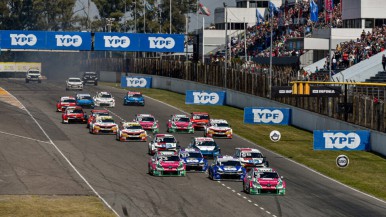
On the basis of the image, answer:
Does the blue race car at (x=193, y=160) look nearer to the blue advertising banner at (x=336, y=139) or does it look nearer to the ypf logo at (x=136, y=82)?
the blue advertising banner at (x=336, y=139)

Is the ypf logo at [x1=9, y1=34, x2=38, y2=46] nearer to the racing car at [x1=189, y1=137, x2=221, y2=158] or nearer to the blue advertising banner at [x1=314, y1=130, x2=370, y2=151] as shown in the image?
the racing car at [x1=189, y1=137, x2=221, y2=158]

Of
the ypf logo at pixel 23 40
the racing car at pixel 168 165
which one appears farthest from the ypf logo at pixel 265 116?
the ypf logo at pixel 23 40

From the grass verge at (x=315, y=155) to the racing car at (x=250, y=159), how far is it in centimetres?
394

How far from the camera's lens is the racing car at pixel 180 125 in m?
70.6

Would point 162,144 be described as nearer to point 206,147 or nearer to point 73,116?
point 206,147

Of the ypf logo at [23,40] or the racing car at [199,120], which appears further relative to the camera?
the ypf logo at [23,40]

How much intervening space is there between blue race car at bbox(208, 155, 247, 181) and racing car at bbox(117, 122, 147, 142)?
54.3 ft

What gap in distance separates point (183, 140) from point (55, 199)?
2397 centimetres

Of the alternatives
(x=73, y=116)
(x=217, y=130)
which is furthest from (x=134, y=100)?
(x=217, y=130)

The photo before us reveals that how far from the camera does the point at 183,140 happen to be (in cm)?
6650

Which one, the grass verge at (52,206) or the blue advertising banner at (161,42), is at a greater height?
the blue advertising banner at (161,42)

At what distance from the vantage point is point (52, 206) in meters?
41.4

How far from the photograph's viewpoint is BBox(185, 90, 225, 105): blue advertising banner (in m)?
82.8

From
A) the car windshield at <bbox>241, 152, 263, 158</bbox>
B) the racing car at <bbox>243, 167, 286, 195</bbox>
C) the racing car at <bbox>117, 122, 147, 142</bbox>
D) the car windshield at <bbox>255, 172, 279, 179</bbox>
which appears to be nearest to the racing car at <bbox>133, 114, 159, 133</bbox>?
the racing car at <bbox>117, 122, 147, 142</bbox>
